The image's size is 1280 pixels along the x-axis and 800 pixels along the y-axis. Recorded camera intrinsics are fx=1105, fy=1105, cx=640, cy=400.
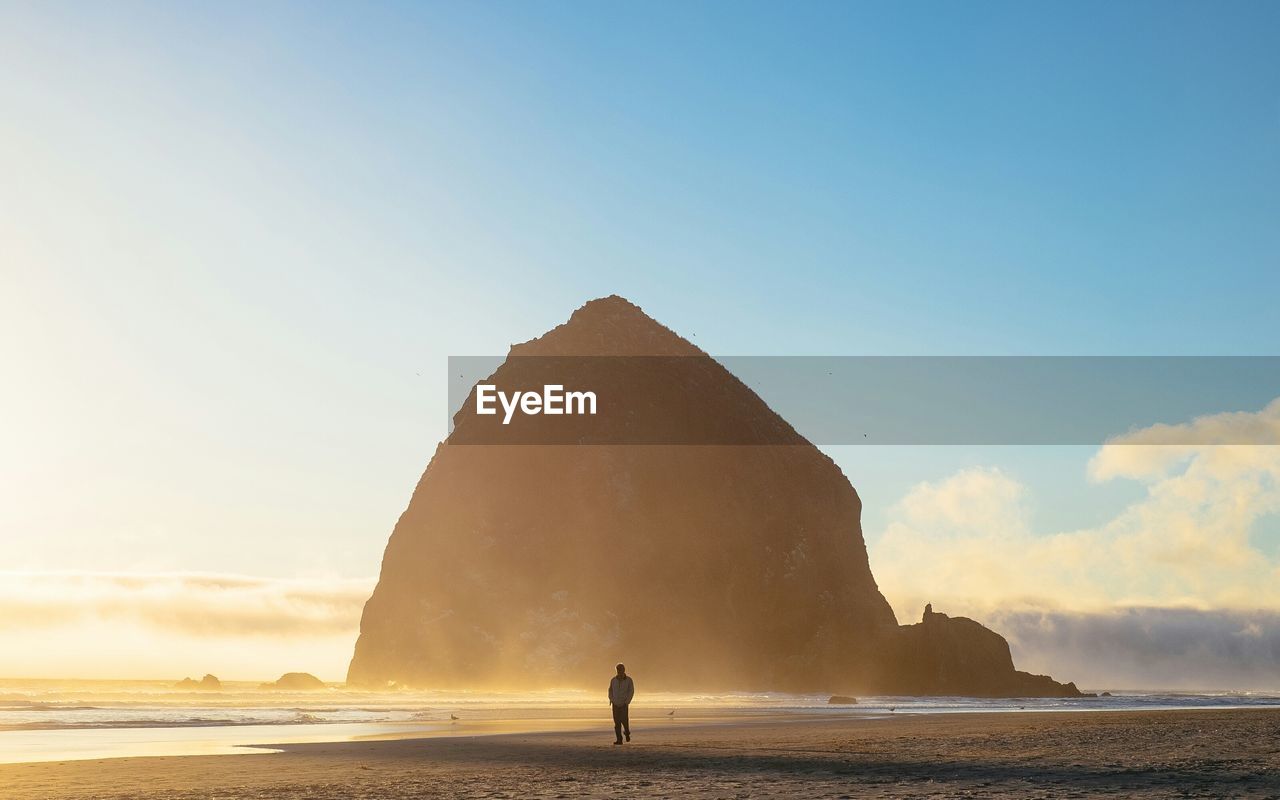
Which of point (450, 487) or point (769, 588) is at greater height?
point (450, 487)

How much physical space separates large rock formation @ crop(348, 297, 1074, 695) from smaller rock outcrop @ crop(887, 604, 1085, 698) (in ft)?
0.76

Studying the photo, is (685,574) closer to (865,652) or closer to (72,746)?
(865,652)

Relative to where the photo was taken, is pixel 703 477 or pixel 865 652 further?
pixel 703 477

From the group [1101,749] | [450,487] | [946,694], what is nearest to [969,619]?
[946,694]

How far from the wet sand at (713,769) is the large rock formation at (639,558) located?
8849 cm

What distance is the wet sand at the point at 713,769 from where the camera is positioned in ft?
51.5

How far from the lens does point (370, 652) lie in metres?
121

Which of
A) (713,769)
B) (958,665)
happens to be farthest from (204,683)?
(713,769)

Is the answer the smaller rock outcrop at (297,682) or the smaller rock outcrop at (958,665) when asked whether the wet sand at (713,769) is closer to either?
the smaller rock outcrop at (958,665)

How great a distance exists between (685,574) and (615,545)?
30.0ft

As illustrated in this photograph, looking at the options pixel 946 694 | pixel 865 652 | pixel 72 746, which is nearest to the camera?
pixel 72 746

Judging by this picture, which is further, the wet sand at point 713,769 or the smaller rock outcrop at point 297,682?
the smaller rock outcrop at point 297,682

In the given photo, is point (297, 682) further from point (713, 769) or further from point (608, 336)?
point (713, 769)

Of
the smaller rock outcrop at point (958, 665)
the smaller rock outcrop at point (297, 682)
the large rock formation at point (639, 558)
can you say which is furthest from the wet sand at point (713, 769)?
the smaller rock outcrop at point (297, 682)
